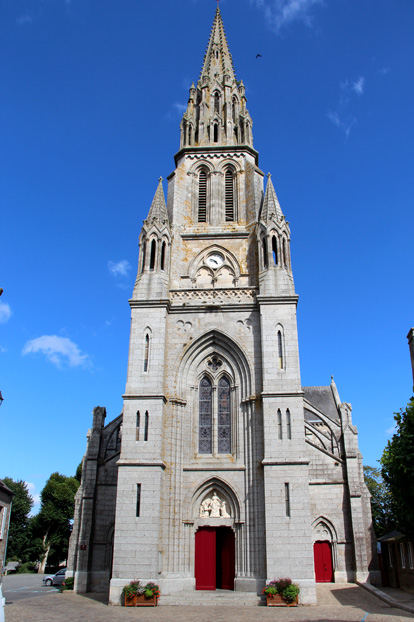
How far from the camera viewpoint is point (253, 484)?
19.9 m

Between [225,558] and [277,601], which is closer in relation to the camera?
[277,601]

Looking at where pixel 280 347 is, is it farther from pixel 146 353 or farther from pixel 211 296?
pixel 146 353

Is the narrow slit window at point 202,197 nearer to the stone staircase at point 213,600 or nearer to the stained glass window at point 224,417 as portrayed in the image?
the stained glass window at point 224,417

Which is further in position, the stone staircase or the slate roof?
the slate roof

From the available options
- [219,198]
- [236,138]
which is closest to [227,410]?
[219,198]

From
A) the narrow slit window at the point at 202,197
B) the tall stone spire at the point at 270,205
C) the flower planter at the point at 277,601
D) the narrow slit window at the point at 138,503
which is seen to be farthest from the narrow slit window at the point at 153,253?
the flower planter at the point at 277,601

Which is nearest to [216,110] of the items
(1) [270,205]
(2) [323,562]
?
(1) [270,205]

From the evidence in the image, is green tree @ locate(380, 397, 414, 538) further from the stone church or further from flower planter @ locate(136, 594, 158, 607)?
flower planter @ locate(136, 594, 158, 607)

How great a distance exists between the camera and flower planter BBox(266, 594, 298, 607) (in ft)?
56.0

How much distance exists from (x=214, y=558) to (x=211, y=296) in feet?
35.9

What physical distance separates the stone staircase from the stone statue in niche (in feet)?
9.22

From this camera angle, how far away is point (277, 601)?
1722cm

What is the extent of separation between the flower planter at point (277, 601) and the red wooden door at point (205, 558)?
283 centimetres

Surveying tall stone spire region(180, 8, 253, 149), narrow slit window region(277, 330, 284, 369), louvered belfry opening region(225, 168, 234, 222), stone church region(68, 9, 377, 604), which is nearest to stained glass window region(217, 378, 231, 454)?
stone church region(68, 9, 377, 604)
